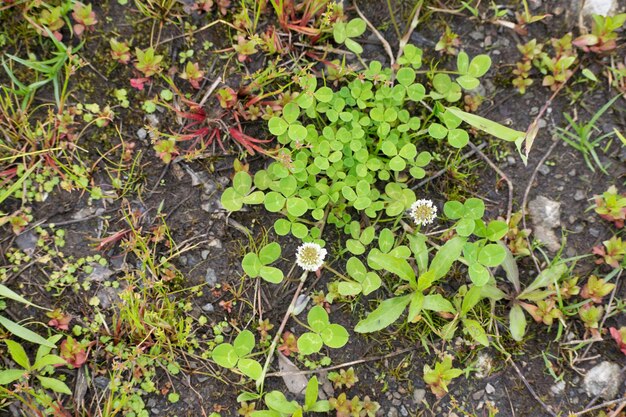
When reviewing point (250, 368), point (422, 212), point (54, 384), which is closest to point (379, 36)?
point (422, 212)

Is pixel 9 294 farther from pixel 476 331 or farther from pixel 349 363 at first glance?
pixel 476 331

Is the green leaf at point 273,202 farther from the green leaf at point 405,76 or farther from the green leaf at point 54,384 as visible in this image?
the green leaf at point 54,384

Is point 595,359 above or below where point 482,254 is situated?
below

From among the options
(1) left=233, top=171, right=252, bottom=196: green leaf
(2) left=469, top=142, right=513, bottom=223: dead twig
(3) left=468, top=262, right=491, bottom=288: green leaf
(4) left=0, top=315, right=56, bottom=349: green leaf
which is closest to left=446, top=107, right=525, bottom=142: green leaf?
(2) left=469, top=142, right=513, bottom=223: dead twig

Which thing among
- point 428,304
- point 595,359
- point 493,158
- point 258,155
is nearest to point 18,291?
point 258,155

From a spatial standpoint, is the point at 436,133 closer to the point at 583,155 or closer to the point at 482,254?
the point at 482,254

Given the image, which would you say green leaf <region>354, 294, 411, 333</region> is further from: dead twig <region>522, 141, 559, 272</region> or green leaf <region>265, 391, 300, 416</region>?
dead twig <region>522, 141, 559, 272</region>

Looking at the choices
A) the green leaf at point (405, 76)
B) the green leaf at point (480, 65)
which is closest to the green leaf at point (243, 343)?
the green leaf at point (405, 76)
